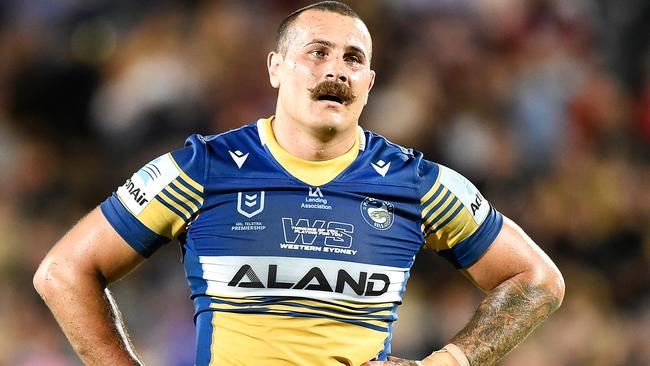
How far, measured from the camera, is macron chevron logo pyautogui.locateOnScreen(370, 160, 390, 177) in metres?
3.96

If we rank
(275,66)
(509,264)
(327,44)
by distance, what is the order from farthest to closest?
(275,66), (509,264), (327,44)

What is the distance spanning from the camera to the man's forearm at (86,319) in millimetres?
3715

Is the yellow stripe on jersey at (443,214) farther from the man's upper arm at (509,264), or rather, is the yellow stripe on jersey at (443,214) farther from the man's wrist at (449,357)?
the man's wrist at (449,357)

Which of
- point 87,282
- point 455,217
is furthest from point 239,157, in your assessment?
point 455,217

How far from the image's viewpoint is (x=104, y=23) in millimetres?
8305

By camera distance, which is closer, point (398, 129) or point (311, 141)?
point (311, 141)

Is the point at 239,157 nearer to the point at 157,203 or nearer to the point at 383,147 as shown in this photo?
the point at 157,203

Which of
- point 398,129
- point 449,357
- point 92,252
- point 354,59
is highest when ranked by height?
point 354,59

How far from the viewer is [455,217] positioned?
398 centimetres

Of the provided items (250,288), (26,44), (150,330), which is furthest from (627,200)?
(250,288)

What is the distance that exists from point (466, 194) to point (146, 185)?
120cm

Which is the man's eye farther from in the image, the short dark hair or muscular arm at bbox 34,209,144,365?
muscular arm at bbox 34,209,144,365

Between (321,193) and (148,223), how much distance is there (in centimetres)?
62

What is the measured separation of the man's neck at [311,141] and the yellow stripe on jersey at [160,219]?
1.66 feet
